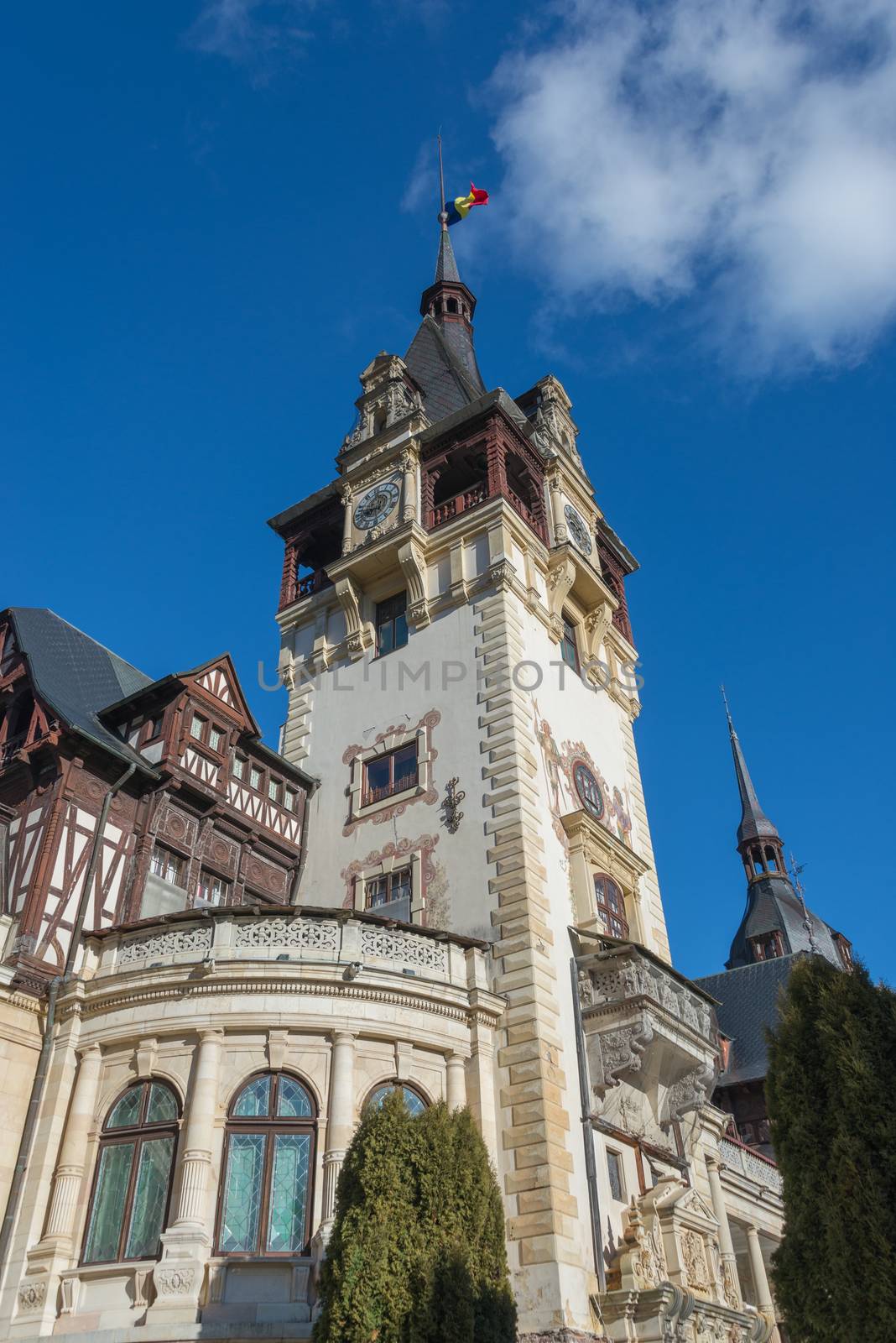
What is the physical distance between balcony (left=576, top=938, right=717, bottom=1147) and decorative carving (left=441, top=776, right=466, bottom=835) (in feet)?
12.0

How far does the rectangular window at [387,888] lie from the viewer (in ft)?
78.0

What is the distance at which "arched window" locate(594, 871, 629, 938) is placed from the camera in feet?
81.1

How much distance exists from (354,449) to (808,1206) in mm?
24899

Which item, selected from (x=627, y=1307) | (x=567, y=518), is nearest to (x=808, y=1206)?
(x=627, y=1307)

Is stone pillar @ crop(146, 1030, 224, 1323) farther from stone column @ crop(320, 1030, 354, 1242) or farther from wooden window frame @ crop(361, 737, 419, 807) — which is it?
wooden window frame @ crop(361, 737, 419, 807)

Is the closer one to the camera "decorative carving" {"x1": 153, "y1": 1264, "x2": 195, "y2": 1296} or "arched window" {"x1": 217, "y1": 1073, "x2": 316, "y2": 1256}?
"decorative carving" {"x1": 153, "y1": 1264, "x2": 195, "y2": 1296}

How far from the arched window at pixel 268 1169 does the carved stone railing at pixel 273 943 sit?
2.03 m

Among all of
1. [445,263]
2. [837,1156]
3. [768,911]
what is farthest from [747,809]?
[837,1156]

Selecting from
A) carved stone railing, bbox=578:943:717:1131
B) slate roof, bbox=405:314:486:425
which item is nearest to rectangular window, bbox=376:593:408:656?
slate roof, bbox=405:314:486:425

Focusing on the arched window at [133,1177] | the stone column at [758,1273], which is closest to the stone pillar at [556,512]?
the arched window at [133,1177]

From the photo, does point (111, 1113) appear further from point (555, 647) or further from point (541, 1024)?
point (555, 647)

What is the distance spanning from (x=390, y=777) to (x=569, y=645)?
6909 millimetres

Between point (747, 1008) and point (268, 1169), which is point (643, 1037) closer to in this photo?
point (268, 1169)

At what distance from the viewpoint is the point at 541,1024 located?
20.1m
